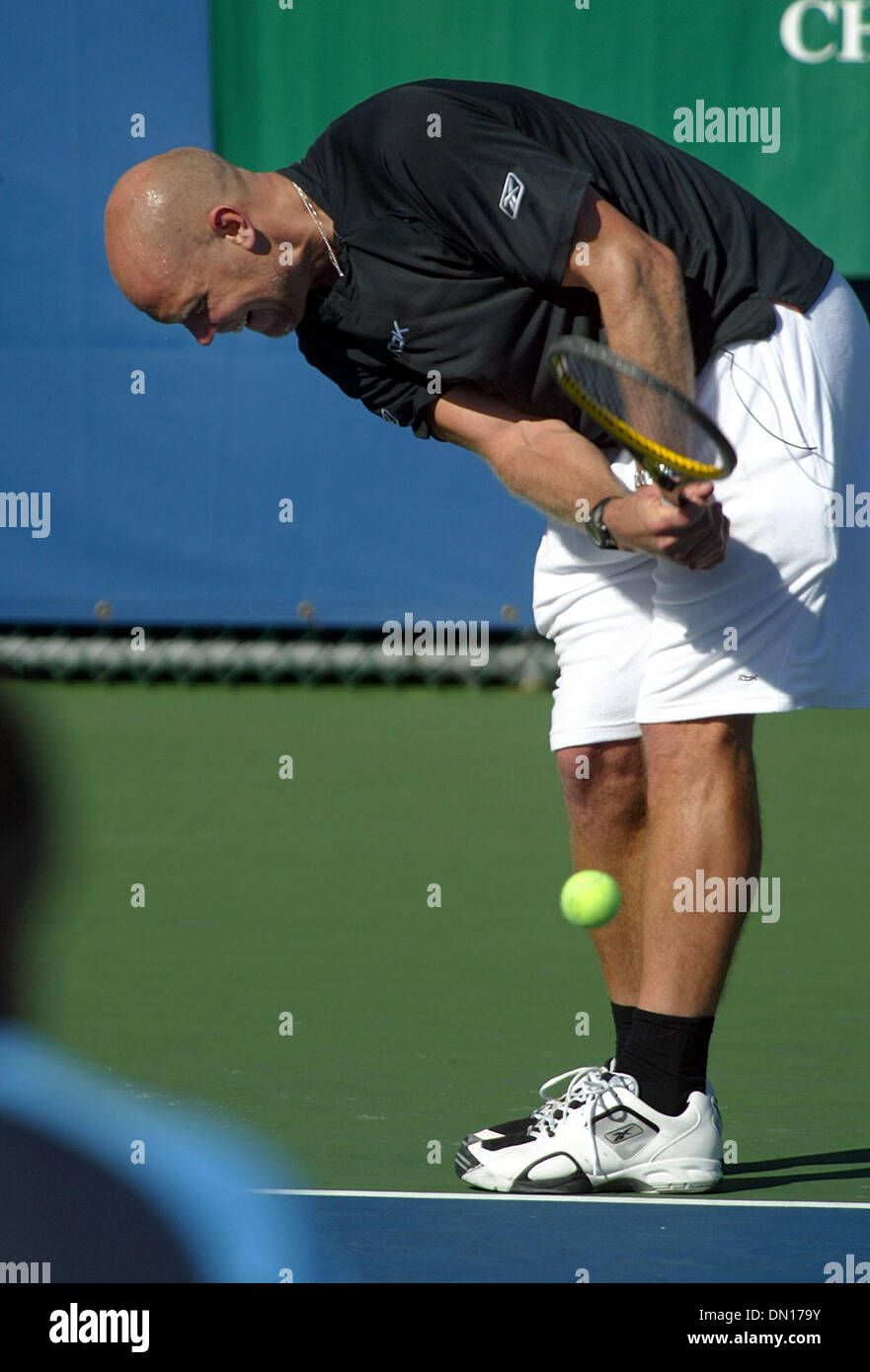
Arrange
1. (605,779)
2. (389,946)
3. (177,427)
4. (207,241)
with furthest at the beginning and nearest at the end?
1. (177,427)
2. (389,946)
3. (605,779)
4. (207,241)

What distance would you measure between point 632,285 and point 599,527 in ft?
1.09

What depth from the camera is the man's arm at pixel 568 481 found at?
259 centimetres

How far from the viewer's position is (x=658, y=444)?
2.66 m

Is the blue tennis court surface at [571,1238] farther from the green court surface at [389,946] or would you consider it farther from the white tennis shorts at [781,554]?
the white tennis shorts at [781,554]

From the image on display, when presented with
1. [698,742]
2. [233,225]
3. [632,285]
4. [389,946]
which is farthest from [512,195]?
[389,946]

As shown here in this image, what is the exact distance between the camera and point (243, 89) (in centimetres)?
837

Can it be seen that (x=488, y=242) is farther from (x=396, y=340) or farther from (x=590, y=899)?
(x=590, y=899)

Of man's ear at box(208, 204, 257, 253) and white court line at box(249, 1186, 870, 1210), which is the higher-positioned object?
man's ear at box(208, 204, 257, 253)

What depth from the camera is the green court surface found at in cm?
309

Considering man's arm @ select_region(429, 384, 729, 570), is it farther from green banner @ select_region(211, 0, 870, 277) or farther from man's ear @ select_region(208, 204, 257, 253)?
green banner @ select_region(211, 0, 870, 277)

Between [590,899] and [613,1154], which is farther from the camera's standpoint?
[590,899]

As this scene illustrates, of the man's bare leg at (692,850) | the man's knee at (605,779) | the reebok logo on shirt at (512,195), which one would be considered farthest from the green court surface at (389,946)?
the reebok logo on shirt at (512,195)

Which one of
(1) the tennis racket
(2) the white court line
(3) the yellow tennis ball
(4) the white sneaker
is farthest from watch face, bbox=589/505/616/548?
(2) the white court line

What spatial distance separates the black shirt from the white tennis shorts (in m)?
0.07
